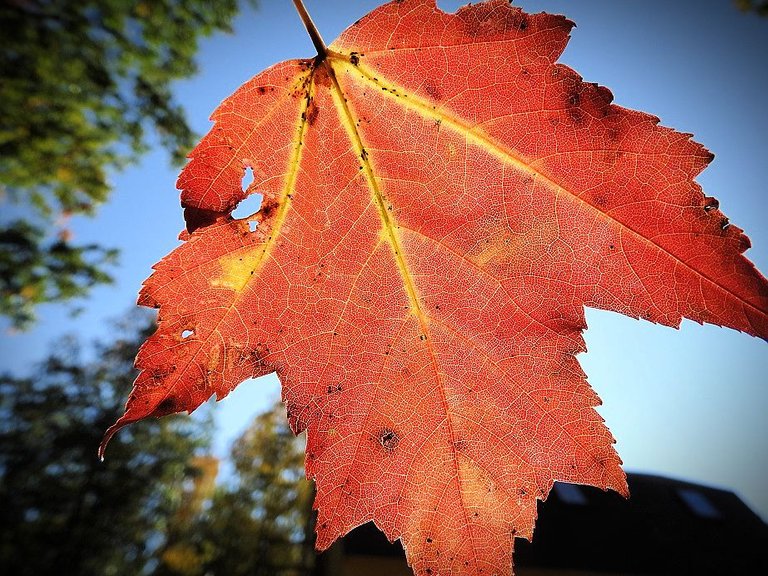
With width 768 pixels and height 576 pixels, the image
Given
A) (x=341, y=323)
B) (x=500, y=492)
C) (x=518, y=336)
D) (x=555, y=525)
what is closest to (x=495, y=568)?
(x=500, y=492)

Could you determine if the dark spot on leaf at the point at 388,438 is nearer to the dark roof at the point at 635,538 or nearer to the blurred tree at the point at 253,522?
the dark roof at the point at 635,538

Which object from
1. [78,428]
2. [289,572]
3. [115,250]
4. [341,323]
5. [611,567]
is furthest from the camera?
[289,572]

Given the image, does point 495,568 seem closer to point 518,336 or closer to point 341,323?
point 518,336

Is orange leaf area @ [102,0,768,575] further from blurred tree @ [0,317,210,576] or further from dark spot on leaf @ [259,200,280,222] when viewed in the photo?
blurred tree @ [0,317,210,576]

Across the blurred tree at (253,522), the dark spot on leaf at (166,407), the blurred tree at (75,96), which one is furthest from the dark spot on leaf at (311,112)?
the blurred tree at (253,522)

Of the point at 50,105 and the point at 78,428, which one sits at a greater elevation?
the point at 50,105

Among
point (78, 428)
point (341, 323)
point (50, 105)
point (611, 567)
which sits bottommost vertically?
point (611, 567)

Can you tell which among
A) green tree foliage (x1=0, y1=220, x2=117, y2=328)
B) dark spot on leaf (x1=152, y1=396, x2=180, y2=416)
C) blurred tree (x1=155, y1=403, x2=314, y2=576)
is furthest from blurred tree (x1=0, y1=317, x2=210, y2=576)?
dark spot on leaf (x1=152, y1=396, x2=180, y2=416)
